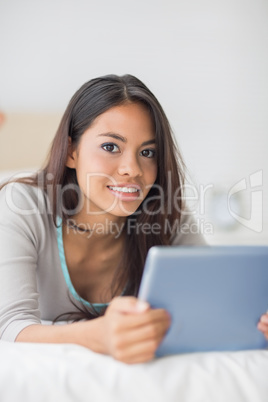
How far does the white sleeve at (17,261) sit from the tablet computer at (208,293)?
1.15ft

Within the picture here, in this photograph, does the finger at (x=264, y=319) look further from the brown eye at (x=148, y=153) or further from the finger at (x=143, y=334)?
the brown eye at (x=148, y=153)

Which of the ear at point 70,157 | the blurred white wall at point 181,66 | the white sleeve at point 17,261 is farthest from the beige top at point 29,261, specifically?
the blurred white wall at point 181,66

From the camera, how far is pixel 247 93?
2.32m

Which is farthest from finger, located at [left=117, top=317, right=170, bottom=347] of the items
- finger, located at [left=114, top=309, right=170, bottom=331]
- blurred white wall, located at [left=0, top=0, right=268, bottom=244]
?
blurred white wall, located at [left=0, top=0, right=268, bottom=244]

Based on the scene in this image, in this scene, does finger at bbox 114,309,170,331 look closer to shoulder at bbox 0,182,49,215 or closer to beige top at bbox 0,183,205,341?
beige top at bbox 0,183,205,341

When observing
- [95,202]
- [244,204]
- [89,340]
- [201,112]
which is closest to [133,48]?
[201,112]

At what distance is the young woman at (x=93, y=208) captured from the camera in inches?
43.9

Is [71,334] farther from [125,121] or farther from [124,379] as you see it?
[125,121]

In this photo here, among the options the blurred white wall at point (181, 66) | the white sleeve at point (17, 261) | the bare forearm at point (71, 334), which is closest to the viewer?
the bare forearm at point (71, 334)

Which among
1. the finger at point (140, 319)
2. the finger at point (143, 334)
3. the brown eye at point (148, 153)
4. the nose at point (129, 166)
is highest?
the brown eye at point (148, 153)

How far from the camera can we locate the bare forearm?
70cm

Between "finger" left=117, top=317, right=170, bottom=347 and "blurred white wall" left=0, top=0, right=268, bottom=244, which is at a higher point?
"blurred white wall" left=0, top=0, right=268, bottom=244

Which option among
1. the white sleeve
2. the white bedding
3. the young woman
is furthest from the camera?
the young woman

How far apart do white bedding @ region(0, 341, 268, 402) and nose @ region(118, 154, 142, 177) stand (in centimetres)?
58
